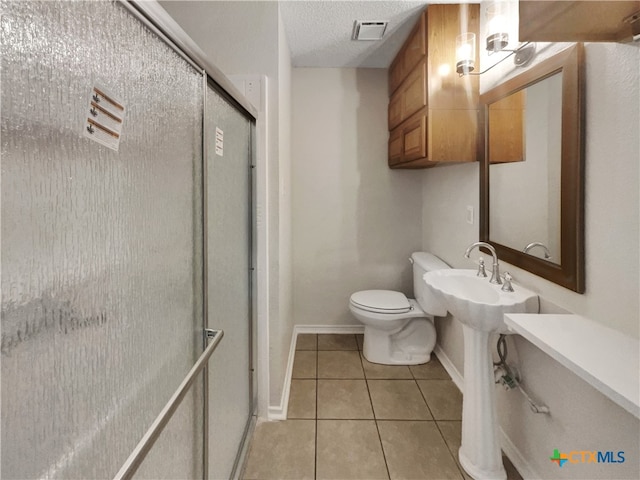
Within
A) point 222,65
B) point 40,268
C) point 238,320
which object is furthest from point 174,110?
point 222,65

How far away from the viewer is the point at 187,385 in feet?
2.85

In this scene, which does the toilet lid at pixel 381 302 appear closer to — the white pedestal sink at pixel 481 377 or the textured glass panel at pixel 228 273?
the white pedestal sink at pixel 481 377

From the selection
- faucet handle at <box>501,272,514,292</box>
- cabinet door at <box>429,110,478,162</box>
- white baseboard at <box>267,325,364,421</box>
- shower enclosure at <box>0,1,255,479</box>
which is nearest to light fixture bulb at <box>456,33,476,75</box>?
cabinet door at <box>429,110,478,162</box>

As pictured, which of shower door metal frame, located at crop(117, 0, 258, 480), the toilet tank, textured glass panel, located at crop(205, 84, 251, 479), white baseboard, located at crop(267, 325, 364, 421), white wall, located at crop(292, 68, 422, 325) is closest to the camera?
shower door metal frame, located at crop(117, 0, 258, 480)

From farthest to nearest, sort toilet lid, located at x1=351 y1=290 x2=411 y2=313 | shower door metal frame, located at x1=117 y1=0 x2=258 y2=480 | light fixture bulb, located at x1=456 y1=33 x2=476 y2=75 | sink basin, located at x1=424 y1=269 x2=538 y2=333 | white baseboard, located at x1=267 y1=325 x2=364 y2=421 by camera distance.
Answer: toilet lid, located at x1=351 y1=290 x2=411 y2=313 → white baseboard, located at x1=267 y1=325 x2=364 y2=421 → light fixture bulb, located at x1=456 y1=33 x2=476 y2=75 → sink basin, located at x1=424 y1=269 x2=538 y2=333 → shower door metal frame, located at x1=117 y1=0 x2=258 y2=480

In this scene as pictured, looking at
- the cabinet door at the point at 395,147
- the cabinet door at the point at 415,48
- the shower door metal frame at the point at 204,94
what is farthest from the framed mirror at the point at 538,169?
the shower door metal frame at the point at 204,94

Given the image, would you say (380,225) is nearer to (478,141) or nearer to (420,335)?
(420,335)

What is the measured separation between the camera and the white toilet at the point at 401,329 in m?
2.41

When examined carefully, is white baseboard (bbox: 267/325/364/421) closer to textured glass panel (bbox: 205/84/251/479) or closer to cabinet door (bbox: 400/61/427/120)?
textured glass panel (bbox: 205/84/251/479)

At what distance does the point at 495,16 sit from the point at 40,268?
6.36ft

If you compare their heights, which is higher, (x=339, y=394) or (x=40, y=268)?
(x=40, y=268)

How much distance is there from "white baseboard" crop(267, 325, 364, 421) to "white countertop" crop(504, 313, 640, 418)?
4.34 ft

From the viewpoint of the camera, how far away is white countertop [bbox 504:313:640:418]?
767mm

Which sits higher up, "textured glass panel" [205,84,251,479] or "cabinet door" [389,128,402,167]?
"cabinet door" [389,128,402,167]
